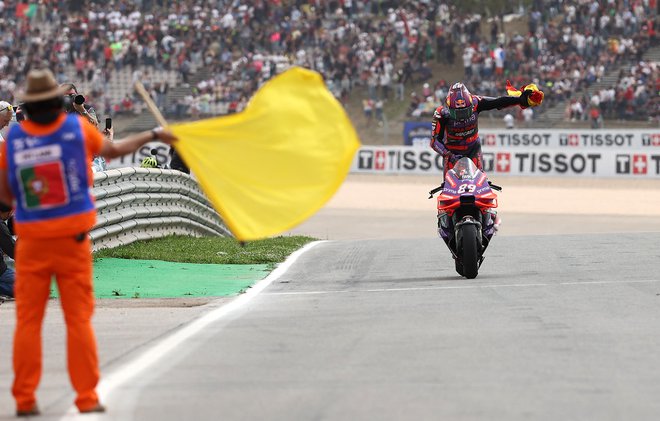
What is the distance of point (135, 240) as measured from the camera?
17.0 metres

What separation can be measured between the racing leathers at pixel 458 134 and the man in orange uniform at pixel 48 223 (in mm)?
7936

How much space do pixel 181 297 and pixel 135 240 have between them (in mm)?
5076

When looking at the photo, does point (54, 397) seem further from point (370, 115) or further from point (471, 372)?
point (370, 115)

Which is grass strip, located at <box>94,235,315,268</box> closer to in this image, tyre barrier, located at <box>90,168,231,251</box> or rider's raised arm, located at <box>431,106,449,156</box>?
tyre barrier, located at <box>90,168,231,251</box>

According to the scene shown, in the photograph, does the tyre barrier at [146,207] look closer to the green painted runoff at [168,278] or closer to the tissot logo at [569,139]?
the green painted runoff at [168,278]

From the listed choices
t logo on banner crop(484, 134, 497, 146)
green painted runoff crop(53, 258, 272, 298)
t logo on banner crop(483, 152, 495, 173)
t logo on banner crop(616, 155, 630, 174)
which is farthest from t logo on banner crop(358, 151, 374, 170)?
green painted runoff crop(53, 258, 272, 298)

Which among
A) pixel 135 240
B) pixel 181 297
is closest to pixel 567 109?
pixel 135 240

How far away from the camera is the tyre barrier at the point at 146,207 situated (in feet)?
51.8

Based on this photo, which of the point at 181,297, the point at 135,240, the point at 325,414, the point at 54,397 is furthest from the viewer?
the point at 135,240

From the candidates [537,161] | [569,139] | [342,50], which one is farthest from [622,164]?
[342,50]

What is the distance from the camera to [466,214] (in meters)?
13.4

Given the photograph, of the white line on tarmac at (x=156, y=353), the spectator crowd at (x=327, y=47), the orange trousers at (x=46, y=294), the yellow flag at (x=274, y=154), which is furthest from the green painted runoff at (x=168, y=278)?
the spectator crowd at (x=327, y=47)

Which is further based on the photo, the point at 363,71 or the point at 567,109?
the point at 363,71

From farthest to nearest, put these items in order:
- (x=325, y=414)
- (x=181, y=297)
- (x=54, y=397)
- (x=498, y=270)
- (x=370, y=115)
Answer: (x=370, y=115)
(x=498, y=270)
(x=181, y=297)
(x=54, y=397)
(x=325, y=414)
